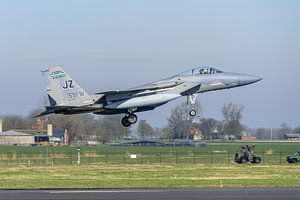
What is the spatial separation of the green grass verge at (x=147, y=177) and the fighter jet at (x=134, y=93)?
468 cm

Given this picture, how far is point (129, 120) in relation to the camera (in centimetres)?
4684

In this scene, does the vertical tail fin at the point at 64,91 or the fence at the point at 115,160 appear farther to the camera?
the fence at the point at 115,160

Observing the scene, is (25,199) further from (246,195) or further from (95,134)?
(95,134)

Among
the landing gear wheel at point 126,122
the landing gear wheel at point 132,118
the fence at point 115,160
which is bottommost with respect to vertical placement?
the fence at point 115,160

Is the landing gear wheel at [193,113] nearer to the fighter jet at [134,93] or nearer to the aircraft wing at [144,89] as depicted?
the fighter jet at [134,93]

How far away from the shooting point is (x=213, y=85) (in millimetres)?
48656

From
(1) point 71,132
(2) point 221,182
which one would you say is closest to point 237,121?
(1) point 71,132

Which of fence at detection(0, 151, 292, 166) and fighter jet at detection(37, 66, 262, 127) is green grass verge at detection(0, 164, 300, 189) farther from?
fence at detection(0, 151, 292, 166)

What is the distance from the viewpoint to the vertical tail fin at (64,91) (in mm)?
48750

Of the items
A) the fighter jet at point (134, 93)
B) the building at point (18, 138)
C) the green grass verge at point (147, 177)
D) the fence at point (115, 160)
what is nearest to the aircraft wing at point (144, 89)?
the fighter jet at point (134, 93)

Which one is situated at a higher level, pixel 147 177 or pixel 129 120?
pixel 129 120

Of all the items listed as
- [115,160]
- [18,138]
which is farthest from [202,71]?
[18,138]

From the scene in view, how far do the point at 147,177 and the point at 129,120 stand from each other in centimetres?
1046

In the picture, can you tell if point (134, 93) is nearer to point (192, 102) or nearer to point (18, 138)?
point (192, 102)
